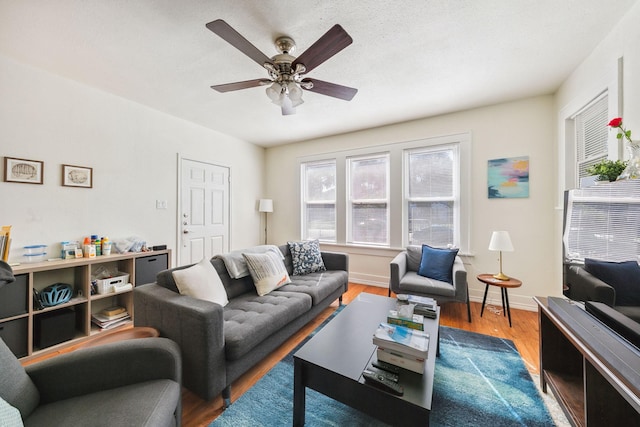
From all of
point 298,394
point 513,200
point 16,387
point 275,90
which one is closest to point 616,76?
point 513,200

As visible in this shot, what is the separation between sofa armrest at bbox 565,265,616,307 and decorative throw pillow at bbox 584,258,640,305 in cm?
3

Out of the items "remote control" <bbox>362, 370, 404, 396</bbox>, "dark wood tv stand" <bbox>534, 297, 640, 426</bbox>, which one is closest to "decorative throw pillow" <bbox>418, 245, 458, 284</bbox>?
"dark wood tv stand" <bbox>534, 297, 640, 426</bbox>

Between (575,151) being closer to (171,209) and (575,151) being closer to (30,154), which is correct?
(171,209)

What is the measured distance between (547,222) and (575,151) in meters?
0.82

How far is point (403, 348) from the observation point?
1.16 m

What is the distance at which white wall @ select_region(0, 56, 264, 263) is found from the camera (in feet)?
7.00

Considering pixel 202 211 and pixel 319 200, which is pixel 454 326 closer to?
pixel 319 200

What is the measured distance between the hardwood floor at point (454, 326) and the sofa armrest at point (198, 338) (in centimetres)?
16

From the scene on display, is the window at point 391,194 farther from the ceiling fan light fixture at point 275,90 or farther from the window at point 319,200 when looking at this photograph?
the ceiling fan light fixture at point 275,90

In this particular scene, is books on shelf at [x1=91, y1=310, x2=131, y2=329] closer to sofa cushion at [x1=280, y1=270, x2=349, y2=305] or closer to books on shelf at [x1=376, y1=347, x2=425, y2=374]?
sofa cushion at [x1=280, y1=270, x2=349, y2=305]

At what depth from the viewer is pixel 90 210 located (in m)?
2.57

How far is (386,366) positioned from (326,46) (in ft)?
6.12

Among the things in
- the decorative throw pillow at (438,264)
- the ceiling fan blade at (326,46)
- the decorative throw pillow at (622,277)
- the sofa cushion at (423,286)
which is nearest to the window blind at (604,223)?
the decorative throw pillow at (622,277)

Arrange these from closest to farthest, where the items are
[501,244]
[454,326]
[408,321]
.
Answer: [408,321]
[454,326]
[501,244]
